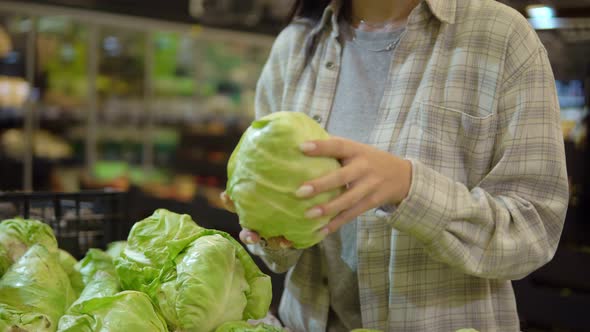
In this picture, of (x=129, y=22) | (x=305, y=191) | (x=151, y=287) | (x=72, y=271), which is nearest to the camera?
(x=305, y=191)

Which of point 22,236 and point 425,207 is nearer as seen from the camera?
point 425,207

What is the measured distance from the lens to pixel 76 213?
6.89 ft

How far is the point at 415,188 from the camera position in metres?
1.35

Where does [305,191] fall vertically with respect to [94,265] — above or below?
above

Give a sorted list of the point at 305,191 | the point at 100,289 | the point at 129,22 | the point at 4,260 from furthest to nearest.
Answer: the point at 129,22 → the point at 4,260 → the point at 100,289 → the point at 305,191

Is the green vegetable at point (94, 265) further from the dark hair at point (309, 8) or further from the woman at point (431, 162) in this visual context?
the dark hair at point (309, 8)

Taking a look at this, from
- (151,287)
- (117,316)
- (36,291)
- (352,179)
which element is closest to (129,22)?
(36,291)

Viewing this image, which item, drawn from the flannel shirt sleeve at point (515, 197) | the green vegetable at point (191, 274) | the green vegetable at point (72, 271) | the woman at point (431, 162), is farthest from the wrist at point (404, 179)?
the green vegetable at point (72, 271)

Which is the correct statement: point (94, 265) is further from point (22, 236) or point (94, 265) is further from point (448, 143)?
point (448, 143)

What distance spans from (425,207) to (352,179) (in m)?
0.25

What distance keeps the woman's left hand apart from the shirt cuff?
2.4 inches

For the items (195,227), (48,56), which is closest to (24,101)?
(48,56)

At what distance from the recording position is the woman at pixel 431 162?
148 cm

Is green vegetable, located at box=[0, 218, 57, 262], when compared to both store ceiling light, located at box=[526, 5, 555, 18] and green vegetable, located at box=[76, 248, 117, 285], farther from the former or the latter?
store ceiling light, located at box=[526, 5, 555, 18]
